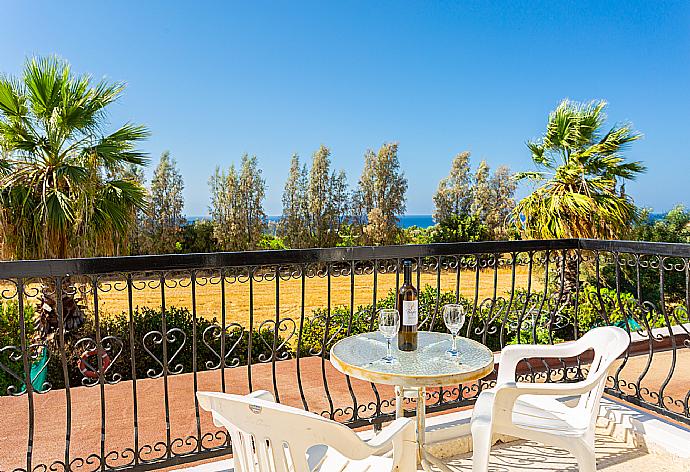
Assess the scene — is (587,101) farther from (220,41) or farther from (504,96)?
(504,96)

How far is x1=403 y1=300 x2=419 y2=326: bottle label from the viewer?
1.87m

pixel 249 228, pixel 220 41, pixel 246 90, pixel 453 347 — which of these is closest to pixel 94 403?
pixel 453 347

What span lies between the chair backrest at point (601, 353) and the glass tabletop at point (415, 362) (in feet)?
1.41

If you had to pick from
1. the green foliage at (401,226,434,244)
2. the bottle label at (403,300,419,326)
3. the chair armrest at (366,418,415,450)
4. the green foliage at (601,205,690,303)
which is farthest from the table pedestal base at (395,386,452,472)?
the green foliage at (401,226,434,244)

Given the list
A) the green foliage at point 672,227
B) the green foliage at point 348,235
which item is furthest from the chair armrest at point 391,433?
the green foliage at point 348,235

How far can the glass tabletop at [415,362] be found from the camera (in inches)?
65.5

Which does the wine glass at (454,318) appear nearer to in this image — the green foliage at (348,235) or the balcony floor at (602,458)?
the balcony floor at (602,458)

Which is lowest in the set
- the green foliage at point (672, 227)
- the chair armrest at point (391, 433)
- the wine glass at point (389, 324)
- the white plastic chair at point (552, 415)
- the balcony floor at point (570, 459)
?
the balcony floor at point (570, 459)

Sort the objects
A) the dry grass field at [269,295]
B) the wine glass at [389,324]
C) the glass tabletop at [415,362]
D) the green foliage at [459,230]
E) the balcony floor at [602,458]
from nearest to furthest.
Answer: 1. the glass tabletop at [415,362]
2. the wine glass at [389,324]
3. the balcony floor at [602,458]
4. the dry grass field at [269,295]
5. the green foliage at [459,230]

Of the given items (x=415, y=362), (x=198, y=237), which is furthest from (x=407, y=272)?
(x=198, y=237)

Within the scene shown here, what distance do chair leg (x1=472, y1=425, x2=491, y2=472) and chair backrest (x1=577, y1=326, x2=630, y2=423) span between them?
1.40 ft

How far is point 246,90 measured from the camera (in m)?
19.1

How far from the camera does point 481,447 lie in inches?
73.5

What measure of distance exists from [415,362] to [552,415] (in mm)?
704
